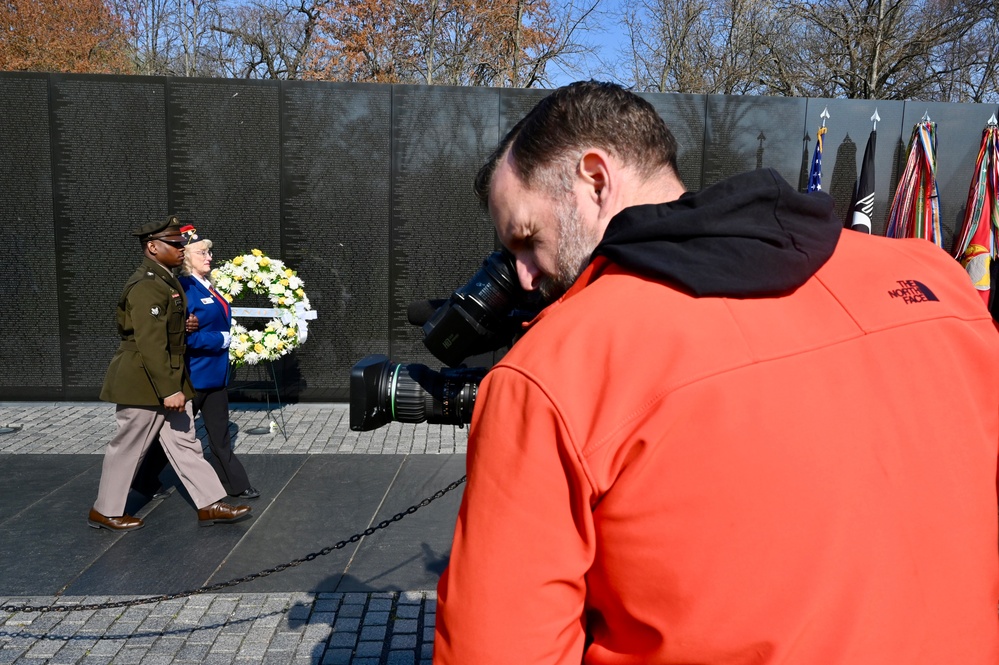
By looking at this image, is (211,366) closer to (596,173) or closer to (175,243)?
(175,243)

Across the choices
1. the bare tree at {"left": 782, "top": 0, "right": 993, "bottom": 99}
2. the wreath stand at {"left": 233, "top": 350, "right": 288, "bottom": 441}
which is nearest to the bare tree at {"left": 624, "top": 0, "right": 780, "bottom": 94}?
the bare tree at {"left": 782, "top": 0, "right": 993, "bottom": 99}

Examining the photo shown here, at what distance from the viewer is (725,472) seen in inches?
39.1

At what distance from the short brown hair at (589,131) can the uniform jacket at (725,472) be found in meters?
0.17

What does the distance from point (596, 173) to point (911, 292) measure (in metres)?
0.51

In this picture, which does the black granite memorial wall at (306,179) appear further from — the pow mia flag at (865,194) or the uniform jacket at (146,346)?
the uniform jacket at (146,346)

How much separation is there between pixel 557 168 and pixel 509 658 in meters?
0.73

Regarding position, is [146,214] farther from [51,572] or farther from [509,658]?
[509,658]

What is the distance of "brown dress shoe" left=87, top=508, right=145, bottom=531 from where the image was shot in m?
4.98

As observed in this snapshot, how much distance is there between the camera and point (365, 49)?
19359 mm

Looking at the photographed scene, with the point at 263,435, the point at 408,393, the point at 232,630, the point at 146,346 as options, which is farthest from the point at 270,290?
the point at 408,393

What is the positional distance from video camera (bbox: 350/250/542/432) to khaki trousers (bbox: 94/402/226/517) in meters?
3.55

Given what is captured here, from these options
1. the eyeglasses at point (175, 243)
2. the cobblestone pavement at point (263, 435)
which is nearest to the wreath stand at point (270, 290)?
the cobblestone pavement at point (263, 435)

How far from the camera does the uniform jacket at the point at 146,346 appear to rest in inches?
192

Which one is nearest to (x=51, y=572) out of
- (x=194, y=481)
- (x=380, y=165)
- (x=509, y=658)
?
(x=194, y=481)
